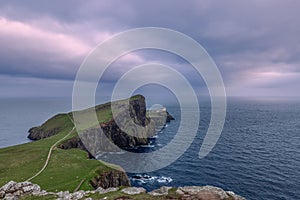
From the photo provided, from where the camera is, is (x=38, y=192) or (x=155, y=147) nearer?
(x=38, y=192)

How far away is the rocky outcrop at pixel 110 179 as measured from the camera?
170 ft

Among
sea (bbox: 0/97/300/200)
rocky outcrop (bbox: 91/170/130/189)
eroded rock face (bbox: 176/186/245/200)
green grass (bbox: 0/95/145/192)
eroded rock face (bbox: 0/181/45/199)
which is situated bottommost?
sea (bbox: 0/97/300/200)

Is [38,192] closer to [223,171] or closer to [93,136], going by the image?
[223,171]

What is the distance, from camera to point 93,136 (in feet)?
344

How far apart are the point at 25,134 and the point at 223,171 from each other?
495 ft

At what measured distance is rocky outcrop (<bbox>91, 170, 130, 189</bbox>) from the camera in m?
51.8

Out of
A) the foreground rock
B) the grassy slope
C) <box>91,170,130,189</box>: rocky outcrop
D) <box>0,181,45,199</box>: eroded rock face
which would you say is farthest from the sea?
<box>0,181,45,199</box>: eroded rock face

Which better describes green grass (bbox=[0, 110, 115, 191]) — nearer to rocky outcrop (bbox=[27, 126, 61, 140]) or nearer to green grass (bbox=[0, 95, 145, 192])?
green grass (bbox=[0, 95, 145, 192])

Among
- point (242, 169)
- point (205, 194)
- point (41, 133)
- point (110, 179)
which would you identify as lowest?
point (242, 169)

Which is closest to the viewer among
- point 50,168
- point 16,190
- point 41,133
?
point 16,190

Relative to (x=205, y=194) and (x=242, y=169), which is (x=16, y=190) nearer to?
(x=205, y=194)

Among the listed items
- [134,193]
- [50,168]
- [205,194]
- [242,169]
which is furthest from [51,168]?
[242,169]

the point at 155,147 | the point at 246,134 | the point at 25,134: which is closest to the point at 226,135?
the point at 246,134

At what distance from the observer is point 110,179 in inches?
2216
